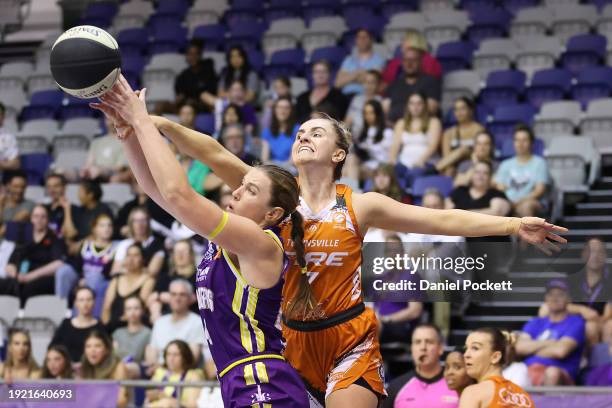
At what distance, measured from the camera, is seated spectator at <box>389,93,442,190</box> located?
35.7 feet

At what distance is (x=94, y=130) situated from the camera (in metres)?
13.4

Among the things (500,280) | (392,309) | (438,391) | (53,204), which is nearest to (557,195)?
(392,309)

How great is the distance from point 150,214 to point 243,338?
21.4 feet

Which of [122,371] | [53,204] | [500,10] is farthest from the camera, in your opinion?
[500,10]

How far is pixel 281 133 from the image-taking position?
1150cm

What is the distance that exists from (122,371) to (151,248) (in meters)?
1.71

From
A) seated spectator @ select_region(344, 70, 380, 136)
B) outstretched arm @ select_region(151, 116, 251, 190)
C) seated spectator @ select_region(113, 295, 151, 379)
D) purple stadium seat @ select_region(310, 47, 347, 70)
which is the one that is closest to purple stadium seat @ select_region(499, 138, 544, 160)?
seated spectator @ select_region(344, 70, 380, 136)

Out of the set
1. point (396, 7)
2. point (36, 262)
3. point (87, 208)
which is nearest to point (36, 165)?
point (87, 208)

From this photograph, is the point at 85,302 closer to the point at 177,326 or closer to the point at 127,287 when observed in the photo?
the point at 127,287

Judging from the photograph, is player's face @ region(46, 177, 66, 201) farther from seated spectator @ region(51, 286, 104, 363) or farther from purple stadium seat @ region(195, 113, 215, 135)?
seated spectator @ region(51, 286, 104, 363)

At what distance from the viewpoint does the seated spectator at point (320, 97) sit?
11.6 meters

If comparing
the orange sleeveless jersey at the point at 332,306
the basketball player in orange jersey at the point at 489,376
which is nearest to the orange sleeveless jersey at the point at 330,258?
the orange sleeveless jersey at the point at 332,306

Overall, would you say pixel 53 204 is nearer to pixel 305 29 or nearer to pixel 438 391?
pixel 305 29

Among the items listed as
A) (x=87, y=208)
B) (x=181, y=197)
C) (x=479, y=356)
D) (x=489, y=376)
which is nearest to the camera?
(x=181, y=197)
